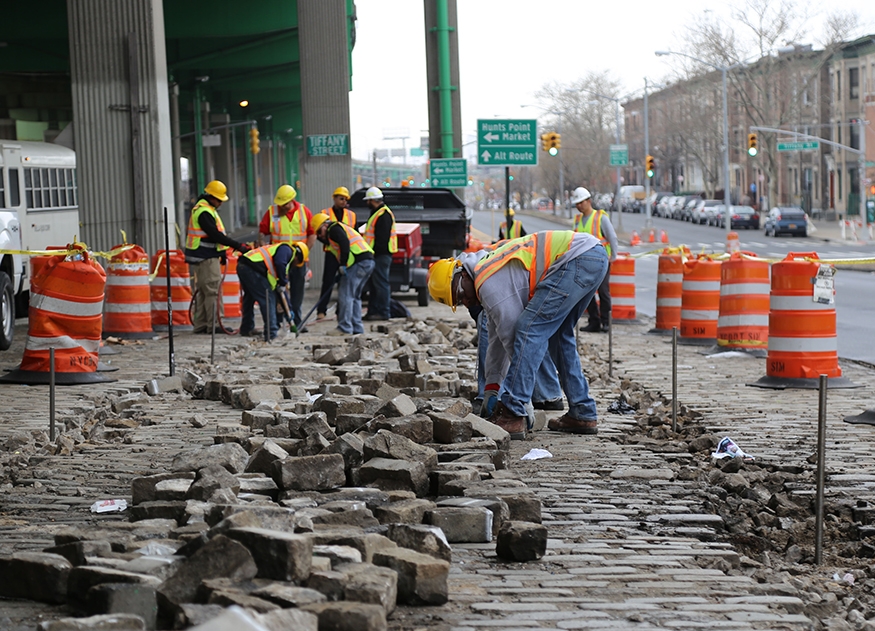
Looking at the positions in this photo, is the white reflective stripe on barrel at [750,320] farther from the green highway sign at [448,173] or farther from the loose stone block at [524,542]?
the green highway sign at [448,173]

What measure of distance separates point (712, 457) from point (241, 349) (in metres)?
8.32

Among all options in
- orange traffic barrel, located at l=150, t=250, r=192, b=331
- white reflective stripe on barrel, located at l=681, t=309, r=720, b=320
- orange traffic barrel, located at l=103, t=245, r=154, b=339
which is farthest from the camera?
orange traffic barrel, located at l=150, t=250, r=192, b=331

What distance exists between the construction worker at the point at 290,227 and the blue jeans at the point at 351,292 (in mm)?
677

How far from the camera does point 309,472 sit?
6477 millimetres

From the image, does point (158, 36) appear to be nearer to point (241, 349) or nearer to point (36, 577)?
point (241, 349)

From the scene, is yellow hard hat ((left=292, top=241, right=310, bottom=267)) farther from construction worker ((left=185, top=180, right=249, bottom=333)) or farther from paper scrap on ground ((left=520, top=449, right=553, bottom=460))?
paper scrap on ground ((left=520, top=449, right=553, bottom=460))

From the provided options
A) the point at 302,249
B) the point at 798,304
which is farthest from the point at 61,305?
the point at 798,304

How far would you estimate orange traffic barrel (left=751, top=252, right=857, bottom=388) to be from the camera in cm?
1109

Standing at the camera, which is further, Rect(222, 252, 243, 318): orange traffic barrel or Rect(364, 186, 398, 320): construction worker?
Rect(222, 252, 243, 318): orange traffic barrel

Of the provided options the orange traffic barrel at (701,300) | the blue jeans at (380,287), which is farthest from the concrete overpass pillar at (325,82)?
the orange traffic barrel at (701,300)

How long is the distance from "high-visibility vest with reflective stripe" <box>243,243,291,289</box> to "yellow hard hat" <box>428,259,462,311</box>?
7497 millimetres

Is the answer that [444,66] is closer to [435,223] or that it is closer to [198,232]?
[435,223]

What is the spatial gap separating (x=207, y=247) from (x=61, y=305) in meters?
5.05

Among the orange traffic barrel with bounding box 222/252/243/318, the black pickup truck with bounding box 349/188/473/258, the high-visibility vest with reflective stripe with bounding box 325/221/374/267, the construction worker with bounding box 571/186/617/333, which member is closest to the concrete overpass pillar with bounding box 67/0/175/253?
the orange traffic barrel with bounding box 222/252/243/318
